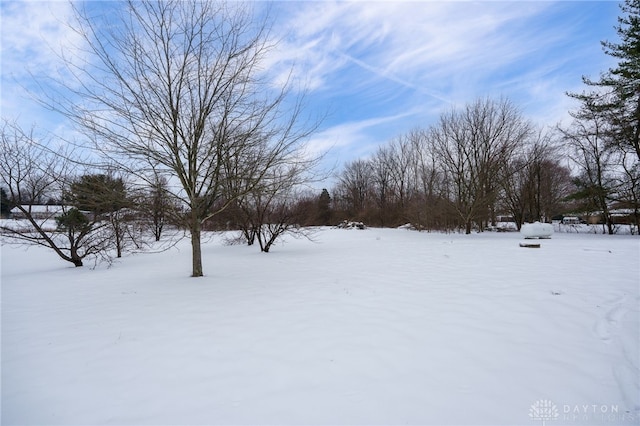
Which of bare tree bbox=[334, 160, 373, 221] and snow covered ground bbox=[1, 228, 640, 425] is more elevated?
bare tree bbox=[334, 160, 373, 221]

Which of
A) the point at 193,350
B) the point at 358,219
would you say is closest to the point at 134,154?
the point at 193,350

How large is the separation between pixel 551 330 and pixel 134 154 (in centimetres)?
753

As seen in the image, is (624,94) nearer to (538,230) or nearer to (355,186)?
(538,230)

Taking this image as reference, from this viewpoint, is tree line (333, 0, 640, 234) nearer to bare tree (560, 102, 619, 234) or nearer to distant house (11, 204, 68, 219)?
bare tree (560, 102, 619, 234)

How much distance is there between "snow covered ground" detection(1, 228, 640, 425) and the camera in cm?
198

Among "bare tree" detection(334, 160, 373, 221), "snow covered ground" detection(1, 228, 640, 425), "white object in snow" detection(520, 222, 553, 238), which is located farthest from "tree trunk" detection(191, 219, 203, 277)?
"bare tree" detection(334, 160, 373, 221)

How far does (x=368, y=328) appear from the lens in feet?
10.9

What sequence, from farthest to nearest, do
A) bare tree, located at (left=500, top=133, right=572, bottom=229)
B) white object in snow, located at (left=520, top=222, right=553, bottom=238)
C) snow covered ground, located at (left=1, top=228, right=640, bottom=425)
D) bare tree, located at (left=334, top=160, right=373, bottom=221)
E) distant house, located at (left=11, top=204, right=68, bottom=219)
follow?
bare tree, located at (left=334, top=160, right=373, bottom=221) < bare tree, located at (left=500, top=133, right=572, bottom=229) < white object in snow, located at (left=520, top=222, right=553, bottom=238) < distant house, located at (left=11, top=204, right=68, bottom=219) < snow covered ground, located at (left=1, top=228, right=640, bottom=425)

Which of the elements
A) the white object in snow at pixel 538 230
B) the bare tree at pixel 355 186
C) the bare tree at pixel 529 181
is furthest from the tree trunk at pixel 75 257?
the bare tree at pixel 355 186

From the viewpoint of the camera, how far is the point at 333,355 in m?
2.71

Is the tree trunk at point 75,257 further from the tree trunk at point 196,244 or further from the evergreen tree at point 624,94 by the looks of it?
the evergreen tree at point 624,94

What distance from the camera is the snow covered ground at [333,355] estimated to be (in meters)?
1.98

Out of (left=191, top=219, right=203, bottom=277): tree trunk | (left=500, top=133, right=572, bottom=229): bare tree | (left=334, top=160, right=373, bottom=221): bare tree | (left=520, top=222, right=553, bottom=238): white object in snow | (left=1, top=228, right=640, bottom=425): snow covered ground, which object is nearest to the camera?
(left=1, top=228, right=640, bottom=425): snow covered ground

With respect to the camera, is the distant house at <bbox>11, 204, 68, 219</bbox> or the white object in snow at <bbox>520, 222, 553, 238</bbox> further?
the white object in snow at <bbox>520, 222, 553, 238</bbox>
